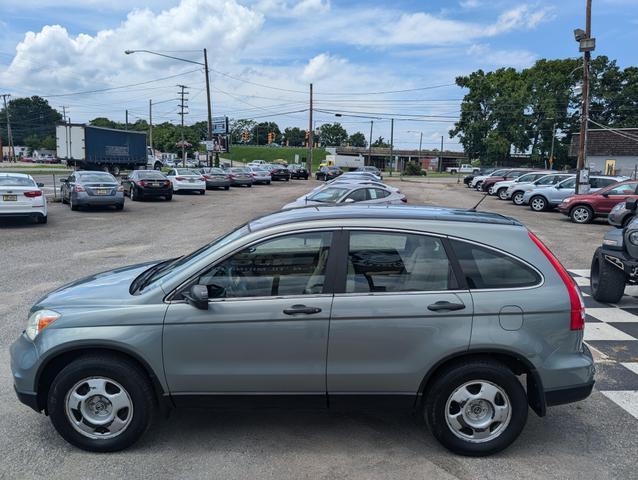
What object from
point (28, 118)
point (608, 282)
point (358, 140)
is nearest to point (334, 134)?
point (358, 140)

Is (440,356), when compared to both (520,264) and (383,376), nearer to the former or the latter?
(383,376)

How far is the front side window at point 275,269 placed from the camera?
12.0 ft

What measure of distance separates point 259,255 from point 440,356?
1.39 metres

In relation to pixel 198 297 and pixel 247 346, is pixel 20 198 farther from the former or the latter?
pixel 247 346

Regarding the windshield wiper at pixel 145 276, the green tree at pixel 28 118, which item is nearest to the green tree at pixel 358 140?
the green tree at pixel 28 118

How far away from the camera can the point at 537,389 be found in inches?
144

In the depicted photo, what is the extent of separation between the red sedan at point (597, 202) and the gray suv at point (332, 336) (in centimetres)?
1729

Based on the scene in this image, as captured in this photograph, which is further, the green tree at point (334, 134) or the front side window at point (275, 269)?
the green tree at point (334, 134)

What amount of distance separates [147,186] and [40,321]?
21109mm

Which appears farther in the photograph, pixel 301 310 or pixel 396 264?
pixel 396 264

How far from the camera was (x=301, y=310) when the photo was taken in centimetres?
354

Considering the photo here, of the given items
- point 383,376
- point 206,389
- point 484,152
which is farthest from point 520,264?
point 484,152

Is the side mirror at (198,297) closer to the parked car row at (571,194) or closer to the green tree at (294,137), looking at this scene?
the parked car row at (571,194)

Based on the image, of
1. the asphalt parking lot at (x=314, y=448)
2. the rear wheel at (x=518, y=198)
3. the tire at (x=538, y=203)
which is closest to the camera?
the asphalt parking lot at (x=314, y=448)
